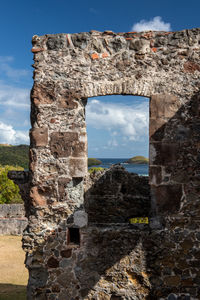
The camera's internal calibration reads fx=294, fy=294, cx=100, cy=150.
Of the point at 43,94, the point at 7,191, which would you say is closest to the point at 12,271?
the point at 43,94

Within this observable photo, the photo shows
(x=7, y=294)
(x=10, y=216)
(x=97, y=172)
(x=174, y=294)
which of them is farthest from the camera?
(x=10, y=216)

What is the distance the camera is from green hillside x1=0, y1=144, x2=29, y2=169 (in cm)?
3802

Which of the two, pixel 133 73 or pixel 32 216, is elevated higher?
pixel 133 73

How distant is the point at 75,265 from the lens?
14.1 feet

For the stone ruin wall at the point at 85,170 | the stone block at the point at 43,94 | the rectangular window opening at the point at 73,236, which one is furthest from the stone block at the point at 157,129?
the rectangular window opening at the point at 73,236

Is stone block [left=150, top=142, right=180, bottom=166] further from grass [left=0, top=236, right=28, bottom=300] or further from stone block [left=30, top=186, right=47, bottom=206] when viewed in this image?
grass [left=0, top=236, right=28, bottom=300]

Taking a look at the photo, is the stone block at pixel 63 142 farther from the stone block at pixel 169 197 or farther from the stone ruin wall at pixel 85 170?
the stone block at pixel 169 197

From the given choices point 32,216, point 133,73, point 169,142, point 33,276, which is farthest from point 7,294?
point 133,73

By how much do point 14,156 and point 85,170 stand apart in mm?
40450

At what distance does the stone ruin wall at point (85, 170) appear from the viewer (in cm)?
421

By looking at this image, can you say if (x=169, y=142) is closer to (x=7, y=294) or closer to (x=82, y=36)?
(x=82, y=36)

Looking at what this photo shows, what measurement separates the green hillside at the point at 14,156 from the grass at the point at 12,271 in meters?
23.4

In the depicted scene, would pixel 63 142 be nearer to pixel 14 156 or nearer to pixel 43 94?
pixel 43 94

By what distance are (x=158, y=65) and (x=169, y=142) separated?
1.15 meters
